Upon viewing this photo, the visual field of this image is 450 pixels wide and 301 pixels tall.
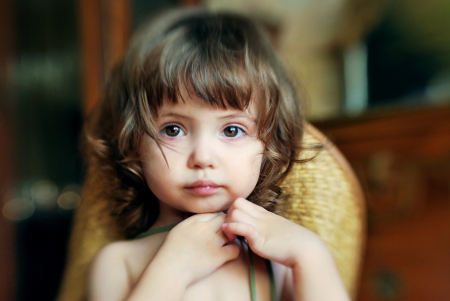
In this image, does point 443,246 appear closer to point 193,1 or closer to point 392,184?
point 392,184

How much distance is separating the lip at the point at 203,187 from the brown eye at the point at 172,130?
0.28 feet

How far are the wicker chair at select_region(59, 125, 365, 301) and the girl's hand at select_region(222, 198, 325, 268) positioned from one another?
16cm

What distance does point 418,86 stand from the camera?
1.41 meters

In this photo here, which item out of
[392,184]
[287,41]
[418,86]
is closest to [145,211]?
[392,184]

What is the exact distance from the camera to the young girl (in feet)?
2.01

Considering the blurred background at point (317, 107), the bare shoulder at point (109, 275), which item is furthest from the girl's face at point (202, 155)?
the blurred background at point (317, 107)

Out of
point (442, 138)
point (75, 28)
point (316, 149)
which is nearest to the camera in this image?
point (316, 149)

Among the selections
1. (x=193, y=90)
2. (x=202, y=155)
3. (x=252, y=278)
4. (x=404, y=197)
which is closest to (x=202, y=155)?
(x=202, y=155)

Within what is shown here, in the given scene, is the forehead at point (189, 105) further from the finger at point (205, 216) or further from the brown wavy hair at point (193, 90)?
the finger at point (205, 216)

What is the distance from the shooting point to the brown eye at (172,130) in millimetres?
642

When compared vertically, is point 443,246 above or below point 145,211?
below

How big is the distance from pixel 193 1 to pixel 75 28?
0.58 metres

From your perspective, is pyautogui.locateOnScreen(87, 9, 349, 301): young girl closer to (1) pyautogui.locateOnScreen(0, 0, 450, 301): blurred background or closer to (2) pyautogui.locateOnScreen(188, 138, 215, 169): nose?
(2) pyautogui.locateOnScreen(188, 138, 215, 169): nose

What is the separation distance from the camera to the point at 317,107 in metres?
1.79
